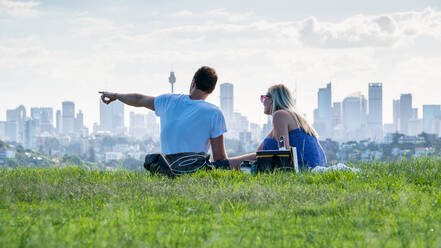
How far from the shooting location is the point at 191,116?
7.21 meters

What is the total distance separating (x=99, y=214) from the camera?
429cm

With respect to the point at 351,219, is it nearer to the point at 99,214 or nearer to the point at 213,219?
the point at 213,219

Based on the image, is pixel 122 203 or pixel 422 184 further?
pixel 422 184

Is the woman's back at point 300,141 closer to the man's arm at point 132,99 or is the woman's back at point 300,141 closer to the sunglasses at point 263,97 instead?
the sunglasses at point 263,97

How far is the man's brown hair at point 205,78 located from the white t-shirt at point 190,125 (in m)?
0.22

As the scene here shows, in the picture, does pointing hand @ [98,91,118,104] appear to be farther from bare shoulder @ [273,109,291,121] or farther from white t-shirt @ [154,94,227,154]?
bare shoulder @ [273,109,291,121]

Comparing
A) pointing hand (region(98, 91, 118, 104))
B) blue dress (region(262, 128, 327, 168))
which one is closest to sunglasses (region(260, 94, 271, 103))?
blue dress (region(262, 128, 327, 168))

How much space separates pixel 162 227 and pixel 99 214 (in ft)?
2.35

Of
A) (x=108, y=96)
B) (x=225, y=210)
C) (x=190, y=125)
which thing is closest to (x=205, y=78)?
→ (x=190, y=125)

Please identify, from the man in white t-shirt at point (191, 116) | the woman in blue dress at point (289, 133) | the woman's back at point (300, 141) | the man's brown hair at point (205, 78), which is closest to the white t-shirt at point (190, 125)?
the man in white t-shirt at point (191, 116)

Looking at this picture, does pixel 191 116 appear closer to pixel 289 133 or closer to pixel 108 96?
pixel 108 96

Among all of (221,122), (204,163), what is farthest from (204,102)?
(204,163)

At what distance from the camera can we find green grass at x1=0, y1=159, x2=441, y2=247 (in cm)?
356

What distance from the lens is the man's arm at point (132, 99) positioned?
745cm
